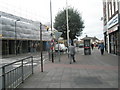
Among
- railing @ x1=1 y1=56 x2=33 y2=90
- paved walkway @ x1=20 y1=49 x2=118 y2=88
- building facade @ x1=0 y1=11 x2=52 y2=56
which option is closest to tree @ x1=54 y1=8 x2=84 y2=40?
building facade @ x1=0 y1=11 x2=52 y2=56

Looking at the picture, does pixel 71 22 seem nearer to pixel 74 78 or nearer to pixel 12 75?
pixel 74 78

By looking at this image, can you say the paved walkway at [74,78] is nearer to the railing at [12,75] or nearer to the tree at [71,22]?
the railing at [12,75]

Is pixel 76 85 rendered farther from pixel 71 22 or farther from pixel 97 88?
pixel 71 22

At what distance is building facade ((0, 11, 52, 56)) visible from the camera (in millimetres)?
32469

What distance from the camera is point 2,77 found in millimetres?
5711

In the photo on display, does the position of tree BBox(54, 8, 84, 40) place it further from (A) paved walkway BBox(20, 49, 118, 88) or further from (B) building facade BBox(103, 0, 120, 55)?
(A) paved walkway BBox(20, 49, 118, 88)

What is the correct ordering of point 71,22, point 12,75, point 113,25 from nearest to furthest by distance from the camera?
1. point 12,75
2. point 113,25
3. point 71,22

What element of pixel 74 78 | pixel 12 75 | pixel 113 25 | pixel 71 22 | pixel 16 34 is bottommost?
pixel 74 78

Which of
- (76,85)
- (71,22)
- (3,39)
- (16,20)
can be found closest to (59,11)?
(71,22)

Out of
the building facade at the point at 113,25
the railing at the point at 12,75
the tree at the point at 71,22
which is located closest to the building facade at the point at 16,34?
the tree at the point at 71,22

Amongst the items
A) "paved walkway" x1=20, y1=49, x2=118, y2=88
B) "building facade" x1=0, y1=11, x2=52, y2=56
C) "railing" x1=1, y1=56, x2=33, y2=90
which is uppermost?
"building facade" x1=0, y1=11, x2=52, y2=56

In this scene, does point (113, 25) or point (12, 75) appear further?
point (113, 25)

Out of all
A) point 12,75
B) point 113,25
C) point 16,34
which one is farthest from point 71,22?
point 12,75

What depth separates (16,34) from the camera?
35.8m
